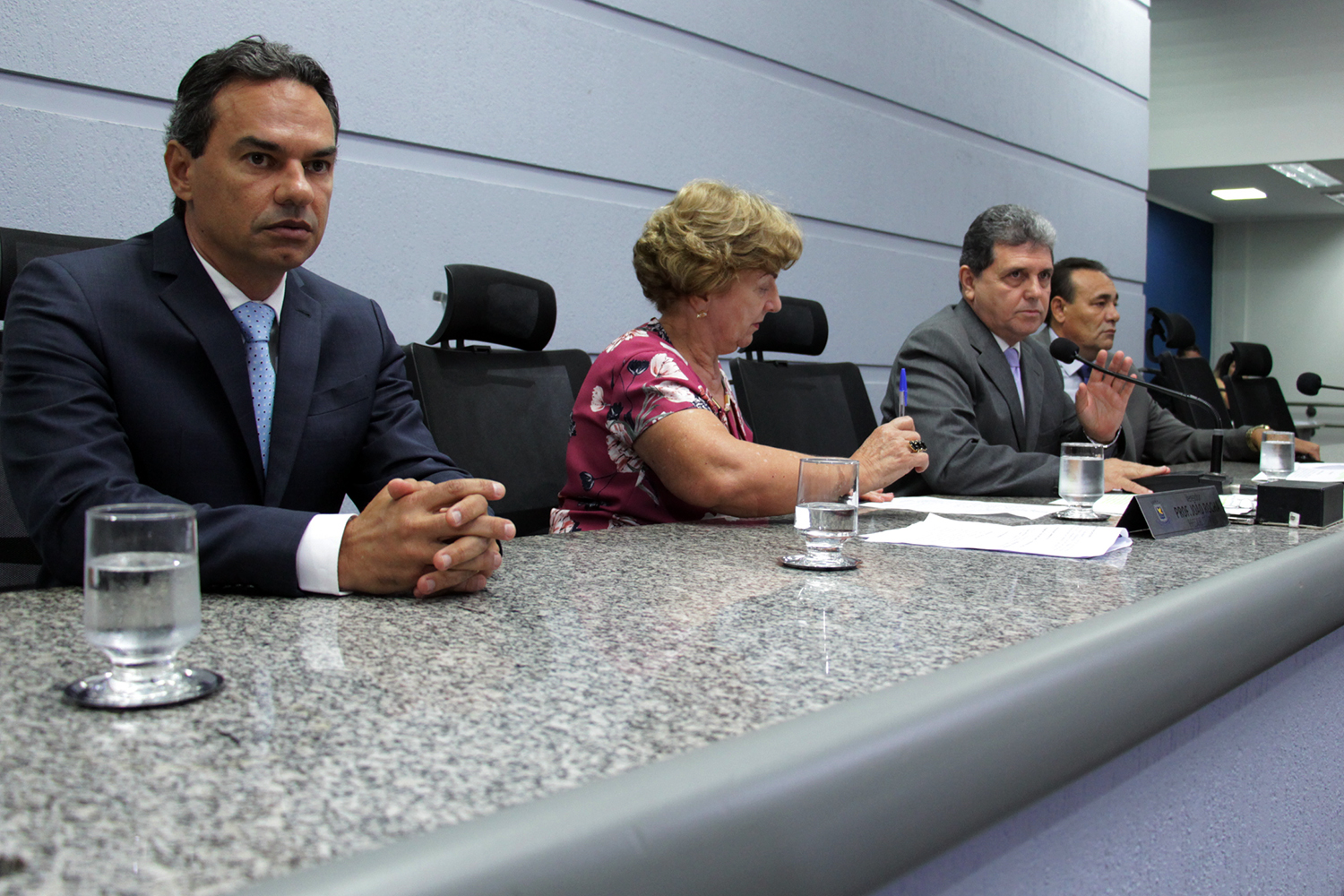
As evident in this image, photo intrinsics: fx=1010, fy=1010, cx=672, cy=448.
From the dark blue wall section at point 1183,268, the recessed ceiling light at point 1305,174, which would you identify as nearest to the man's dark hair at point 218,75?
the recessed ceiling light at point 1305,174

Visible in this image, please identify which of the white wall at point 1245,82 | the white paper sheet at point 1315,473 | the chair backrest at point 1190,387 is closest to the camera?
the white paper sheet at point 1315,473

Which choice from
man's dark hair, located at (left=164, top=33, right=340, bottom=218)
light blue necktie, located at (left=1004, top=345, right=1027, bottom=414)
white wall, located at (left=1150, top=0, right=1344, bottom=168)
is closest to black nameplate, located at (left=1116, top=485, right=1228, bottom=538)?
light blue necktie, located at (left=1004, top=345, right=1027, bottom=414)

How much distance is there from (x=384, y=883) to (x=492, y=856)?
0.15 ft

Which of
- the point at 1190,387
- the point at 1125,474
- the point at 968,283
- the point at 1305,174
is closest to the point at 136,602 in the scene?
the point at 1125,474

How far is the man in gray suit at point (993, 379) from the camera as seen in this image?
2.10 metres

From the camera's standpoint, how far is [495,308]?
200cm

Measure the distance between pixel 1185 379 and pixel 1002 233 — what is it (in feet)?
8.79

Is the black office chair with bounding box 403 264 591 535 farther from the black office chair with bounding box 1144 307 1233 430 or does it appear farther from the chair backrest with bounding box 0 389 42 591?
the black office chair with bounding box 1144 307 1233 430

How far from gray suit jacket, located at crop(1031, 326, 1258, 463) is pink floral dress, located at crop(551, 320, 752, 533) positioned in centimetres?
164

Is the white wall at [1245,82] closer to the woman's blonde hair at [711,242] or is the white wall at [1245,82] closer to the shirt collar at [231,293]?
the woman's blonde hair at [711,242]

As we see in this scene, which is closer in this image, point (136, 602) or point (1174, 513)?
point (136, 602)

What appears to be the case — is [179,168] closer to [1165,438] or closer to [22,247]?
[22,247]

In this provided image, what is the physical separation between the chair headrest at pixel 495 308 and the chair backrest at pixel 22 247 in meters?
0.62

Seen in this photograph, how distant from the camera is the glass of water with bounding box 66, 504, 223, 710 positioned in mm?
608
